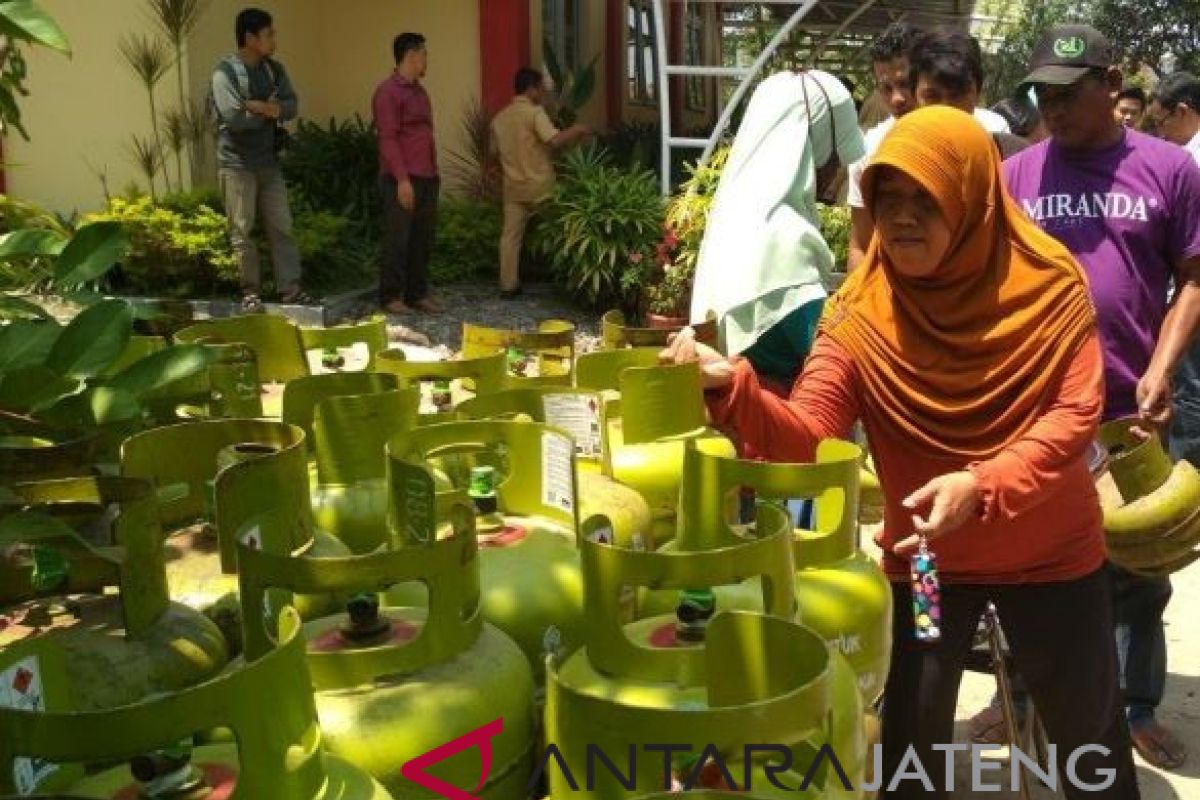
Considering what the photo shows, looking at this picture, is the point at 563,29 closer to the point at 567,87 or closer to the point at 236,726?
the point at 567,87

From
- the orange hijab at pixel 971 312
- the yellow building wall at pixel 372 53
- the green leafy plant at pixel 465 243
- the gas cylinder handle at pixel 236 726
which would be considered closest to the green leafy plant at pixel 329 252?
the green leafy plant at pixel 465 243

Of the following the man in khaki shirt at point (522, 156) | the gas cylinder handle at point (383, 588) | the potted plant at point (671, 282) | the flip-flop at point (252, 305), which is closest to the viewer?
the gas cylinder handle at point (383, 588)

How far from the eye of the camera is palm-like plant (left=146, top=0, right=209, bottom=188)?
9.02m

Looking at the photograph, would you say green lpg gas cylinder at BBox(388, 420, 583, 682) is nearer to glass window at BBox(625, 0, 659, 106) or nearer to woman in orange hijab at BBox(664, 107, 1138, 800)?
woman in orange hijab at BBox(664, 107, 1138, 800)

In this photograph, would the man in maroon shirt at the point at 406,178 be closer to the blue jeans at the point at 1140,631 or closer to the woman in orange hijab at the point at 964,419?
the blue jeans at the point at 1140,631

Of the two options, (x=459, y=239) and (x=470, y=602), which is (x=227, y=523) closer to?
(x=470, y=602)

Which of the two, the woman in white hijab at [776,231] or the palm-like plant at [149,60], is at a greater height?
the palm-like plant at [149,60]

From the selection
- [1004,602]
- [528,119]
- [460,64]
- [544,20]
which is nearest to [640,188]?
[528,119]

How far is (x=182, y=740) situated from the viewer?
4.46 feet

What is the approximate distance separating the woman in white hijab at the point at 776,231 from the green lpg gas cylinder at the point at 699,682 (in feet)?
5.48

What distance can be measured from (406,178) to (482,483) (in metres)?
7.15

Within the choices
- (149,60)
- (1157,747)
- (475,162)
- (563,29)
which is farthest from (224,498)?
(563,29)

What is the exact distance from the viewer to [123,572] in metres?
1.74

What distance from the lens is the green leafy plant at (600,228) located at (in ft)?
31.9
